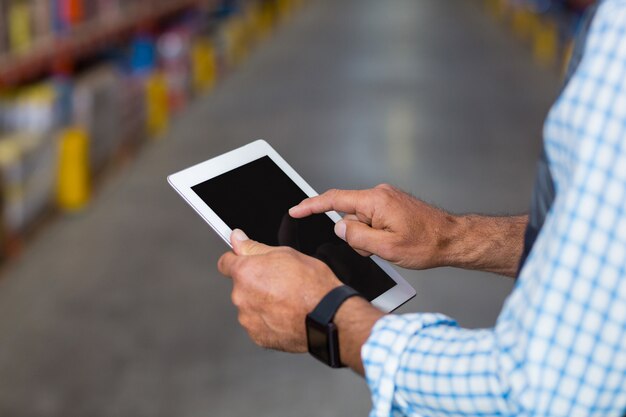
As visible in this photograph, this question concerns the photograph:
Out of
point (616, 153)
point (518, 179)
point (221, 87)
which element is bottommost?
point (221, 87)

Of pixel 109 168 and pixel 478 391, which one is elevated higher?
pixel 478 391

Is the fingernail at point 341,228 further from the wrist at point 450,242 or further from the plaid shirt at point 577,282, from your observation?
the plaid shirt at point 577,282

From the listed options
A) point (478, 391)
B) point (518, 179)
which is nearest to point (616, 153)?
point (478, 391)

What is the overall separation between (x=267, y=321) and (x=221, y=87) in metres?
7.20

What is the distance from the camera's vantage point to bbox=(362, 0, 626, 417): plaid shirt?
828mm

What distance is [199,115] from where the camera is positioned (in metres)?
6.96

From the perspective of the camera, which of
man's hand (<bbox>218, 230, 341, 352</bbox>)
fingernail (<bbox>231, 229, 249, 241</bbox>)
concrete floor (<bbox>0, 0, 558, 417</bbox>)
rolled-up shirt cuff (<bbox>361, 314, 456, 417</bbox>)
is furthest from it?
concrete floor (<bbox>0, 0, 558, 417</bbox>)

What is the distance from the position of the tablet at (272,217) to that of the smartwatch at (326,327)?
0.22 meters

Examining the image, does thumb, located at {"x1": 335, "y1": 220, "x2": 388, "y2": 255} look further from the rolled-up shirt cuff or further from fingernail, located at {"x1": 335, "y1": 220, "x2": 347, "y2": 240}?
the rolled-up shirt cuff

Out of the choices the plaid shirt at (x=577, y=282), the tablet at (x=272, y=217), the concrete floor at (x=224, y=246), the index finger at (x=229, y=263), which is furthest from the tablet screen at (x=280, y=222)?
the concrete floor at (x=224, y=246)

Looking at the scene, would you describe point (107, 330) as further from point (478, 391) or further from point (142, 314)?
point (478, 391)

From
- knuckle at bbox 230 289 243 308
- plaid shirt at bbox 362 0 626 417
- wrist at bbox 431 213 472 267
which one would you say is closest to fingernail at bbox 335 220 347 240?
wrist at bbox 431 213 472 267

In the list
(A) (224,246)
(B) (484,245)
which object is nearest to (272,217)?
(B) (484,245)

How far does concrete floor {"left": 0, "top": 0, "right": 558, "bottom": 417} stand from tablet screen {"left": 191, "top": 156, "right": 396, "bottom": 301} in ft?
5.15
